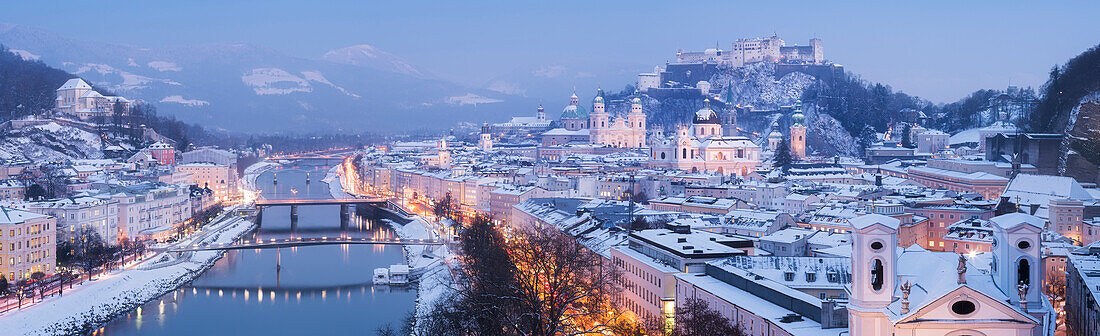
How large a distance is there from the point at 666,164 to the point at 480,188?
13.5 meters

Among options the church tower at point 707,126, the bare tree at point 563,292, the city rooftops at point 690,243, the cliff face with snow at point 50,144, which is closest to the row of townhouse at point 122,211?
the bare tree at point 563,292

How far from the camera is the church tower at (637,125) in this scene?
82000 millimetres

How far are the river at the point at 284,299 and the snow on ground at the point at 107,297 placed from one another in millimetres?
331

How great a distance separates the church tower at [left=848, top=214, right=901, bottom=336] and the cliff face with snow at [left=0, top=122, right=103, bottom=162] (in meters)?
49.2

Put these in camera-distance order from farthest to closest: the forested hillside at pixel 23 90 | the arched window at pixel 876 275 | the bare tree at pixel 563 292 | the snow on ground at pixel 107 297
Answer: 1. the forested hillside at pixel 23 90
2. the snow on ground at pixel 107 297
3. the bare tree at pixel 563 292
4. the arched window at pixel 876 275

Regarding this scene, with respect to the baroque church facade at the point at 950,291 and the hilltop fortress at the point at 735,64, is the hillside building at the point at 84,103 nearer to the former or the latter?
the hilltop fortress at the point at 735,64

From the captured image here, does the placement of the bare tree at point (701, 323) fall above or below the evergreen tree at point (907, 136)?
below

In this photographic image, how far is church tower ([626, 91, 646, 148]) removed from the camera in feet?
269

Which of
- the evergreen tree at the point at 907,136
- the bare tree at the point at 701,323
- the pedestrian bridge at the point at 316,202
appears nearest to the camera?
the bare tree at the point at 701,323

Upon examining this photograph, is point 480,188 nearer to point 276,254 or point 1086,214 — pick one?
point 276,254

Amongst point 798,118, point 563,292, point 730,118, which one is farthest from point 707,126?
point 563,292

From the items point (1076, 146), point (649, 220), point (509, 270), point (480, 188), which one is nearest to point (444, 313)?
point (509, 270)

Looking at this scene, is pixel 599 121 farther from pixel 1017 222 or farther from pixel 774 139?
pixel 1017 222

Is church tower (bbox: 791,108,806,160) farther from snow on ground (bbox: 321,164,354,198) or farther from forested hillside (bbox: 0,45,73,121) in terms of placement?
forested hillside (bbox: 0,45,73,121)
